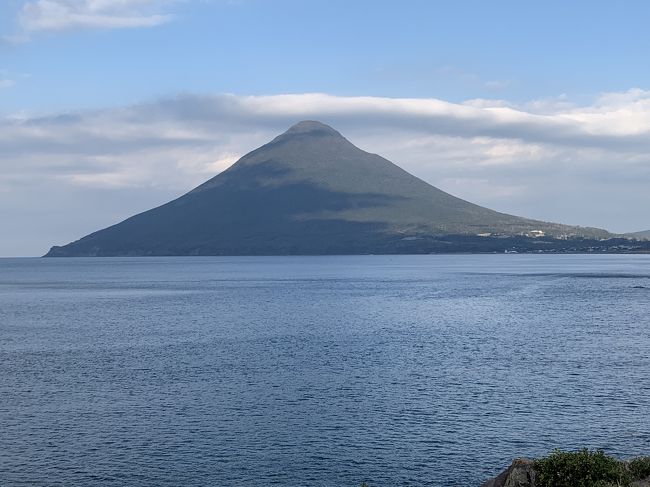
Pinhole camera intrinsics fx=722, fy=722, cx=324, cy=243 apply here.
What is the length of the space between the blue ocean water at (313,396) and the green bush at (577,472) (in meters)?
12.2

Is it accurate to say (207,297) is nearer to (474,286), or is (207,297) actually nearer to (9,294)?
(9,294)

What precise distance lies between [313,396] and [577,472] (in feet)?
103

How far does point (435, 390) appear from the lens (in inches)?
2175

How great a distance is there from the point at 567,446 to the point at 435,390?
15.3 metres

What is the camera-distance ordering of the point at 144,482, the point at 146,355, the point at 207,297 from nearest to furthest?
the point at 144,482
the point at 146,355
the point at 207,297

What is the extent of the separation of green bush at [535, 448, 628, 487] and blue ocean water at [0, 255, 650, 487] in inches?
482

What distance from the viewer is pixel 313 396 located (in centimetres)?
5400

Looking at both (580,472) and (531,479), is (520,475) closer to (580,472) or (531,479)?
(531,479)

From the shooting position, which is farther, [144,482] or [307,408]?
[307,408]

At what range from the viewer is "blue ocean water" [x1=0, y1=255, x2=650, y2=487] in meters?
39.5

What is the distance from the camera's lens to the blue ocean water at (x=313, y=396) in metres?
39.5

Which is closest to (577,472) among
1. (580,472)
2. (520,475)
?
(580,472)

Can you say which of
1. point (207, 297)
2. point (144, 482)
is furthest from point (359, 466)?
point (207, 297)

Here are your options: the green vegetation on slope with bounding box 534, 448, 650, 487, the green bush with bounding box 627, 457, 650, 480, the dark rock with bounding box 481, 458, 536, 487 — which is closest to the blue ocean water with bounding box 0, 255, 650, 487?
the green bush with bounding box 627, 457, 650, 480
